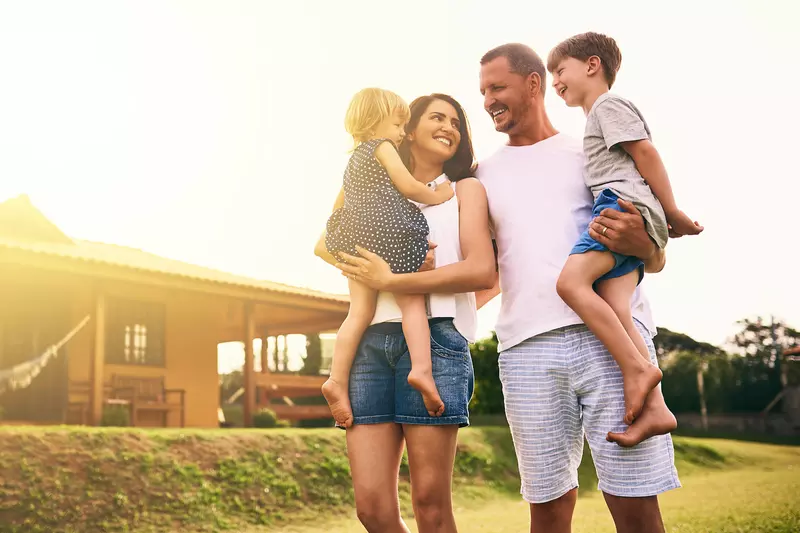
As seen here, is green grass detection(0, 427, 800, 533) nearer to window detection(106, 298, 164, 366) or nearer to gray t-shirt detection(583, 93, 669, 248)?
window detection(106, 298, 164, 366)

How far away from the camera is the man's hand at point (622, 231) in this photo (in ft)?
8.46

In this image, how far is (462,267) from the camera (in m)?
2.68

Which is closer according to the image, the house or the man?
the man

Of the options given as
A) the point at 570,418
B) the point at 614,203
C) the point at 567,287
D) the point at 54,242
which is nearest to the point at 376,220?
the point at 567,287

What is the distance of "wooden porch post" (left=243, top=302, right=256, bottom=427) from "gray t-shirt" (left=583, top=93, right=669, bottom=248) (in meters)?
11.1

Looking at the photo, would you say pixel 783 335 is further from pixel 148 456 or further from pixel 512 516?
pixel 148 456

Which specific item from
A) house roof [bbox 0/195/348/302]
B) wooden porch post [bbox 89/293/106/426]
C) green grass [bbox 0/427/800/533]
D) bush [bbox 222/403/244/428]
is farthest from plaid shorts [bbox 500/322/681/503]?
bush [bbox 222/403/244/428]

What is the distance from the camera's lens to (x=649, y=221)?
2.67m

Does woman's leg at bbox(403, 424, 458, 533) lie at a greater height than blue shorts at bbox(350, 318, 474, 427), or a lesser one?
lesser

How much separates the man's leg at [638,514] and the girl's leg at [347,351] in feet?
3.05

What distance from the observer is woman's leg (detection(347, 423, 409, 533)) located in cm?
263

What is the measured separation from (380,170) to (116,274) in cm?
989

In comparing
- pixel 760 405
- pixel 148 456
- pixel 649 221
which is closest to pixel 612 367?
pixel 649 221

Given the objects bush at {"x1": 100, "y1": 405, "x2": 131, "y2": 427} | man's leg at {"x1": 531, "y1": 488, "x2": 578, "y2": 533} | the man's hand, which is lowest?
man's leg at {"x1": 531, "y1": 488, "x2": 578, "y2": 533}
